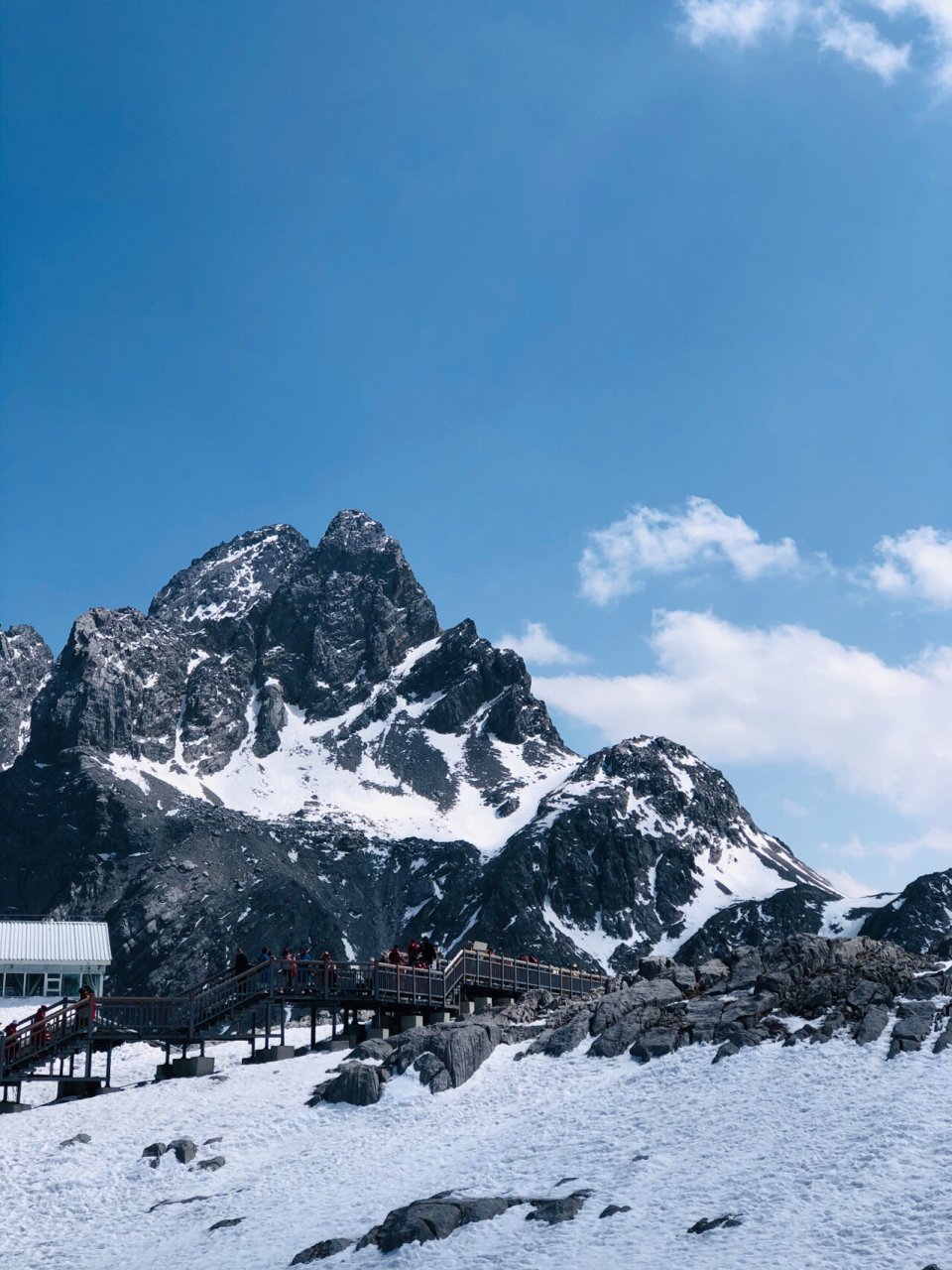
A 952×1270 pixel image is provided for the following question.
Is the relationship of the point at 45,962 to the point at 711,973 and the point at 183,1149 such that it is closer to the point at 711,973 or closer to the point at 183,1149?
the point at 183,1149

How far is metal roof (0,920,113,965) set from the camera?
7312cm

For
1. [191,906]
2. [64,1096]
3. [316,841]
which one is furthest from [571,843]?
[64,1096]

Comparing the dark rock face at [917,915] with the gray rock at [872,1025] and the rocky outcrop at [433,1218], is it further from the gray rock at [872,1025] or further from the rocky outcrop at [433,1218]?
the rocky outcrop at [433,1218]

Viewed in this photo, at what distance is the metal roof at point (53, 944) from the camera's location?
73.1 meters

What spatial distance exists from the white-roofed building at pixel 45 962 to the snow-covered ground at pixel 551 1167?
1620 inches

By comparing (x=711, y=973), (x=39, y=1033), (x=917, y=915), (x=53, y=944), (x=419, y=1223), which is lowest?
(x=419, y=1223)

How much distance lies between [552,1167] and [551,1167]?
2 centimetres

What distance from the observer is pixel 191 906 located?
166m

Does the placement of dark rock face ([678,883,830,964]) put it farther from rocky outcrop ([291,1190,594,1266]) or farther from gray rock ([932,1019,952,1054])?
rocky outcrop ([291,1190,594,1266])

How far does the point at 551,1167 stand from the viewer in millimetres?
24891

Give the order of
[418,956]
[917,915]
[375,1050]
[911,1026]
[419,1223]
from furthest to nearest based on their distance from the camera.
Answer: [917,915], [418,956], [375,1050], [911,1026], [419,1223]

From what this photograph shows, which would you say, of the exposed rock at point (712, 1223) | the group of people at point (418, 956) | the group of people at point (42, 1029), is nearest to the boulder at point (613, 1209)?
the exposed rock at point (712, 1223)

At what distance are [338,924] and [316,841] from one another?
2882 centimetres

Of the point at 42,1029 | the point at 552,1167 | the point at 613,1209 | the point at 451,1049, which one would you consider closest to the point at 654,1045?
the point at 451,1049
